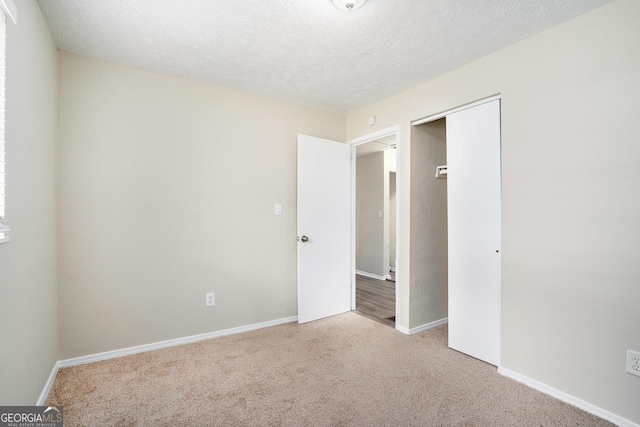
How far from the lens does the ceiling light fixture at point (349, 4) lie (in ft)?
5.54

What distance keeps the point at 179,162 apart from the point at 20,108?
1.20 meters

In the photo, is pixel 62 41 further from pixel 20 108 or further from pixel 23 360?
pixel 23 360

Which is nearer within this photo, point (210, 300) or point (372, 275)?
point (210, 300)

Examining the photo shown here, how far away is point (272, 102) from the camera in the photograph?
3.21 m

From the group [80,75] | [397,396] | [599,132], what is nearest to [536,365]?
[397,396]

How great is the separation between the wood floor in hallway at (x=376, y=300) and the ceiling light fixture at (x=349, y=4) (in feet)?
9.25

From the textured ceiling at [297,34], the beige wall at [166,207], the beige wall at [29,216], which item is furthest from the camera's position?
the beige wall at [166,207]

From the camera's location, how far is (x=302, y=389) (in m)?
2.02

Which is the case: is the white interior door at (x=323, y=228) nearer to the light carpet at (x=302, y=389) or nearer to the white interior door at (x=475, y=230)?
the light carpet at (x=302, y=389)

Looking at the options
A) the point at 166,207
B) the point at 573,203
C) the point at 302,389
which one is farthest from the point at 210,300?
the point at 573,203

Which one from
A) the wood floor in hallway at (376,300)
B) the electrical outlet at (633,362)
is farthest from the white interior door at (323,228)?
the electrical outlet at (633,362)

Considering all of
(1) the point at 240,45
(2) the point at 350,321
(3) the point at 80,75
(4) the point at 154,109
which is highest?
(1) the point at 240,45

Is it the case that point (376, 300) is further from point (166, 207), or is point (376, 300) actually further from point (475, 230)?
point (166, 207)

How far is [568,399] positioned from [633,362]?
0.45 metres
